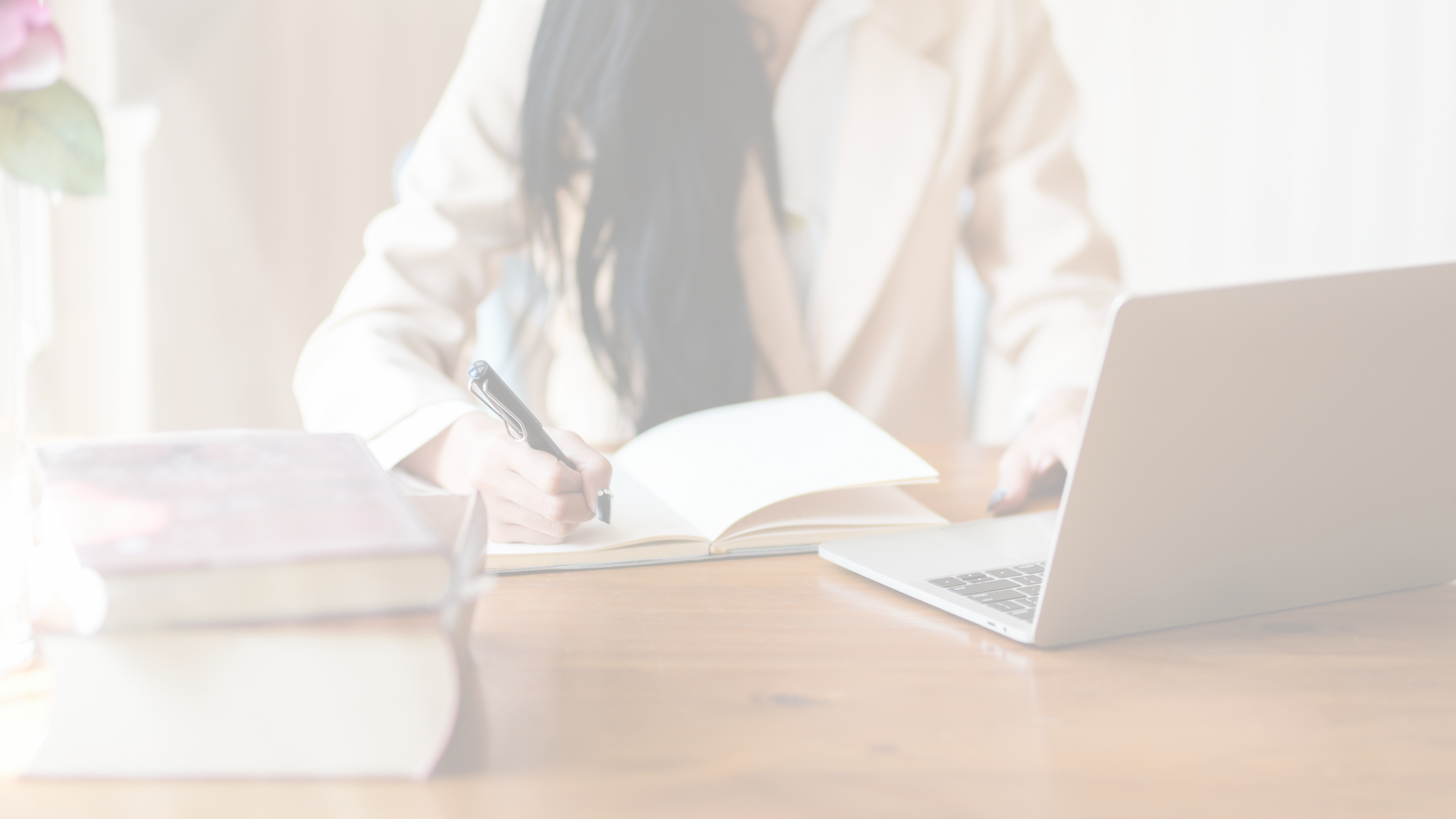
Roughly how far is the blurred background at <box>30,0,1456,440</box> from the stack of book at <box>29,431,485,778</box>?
1698 mm

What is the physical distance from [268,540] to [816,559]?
0.37 meters

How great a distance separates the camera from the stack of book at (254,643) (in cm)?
36

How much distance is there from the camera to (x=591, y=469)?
0.68 m

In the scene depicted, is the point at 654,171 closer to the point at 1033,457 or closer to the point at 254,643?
the point at 1033,457

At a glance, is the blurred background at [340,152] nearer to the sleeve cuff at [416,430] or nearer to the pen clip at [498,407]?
the sleeve cuff at [416,430]

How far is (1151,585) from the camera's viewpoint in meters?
0.53

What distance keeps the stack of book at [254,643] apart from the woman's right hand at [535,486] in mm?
260

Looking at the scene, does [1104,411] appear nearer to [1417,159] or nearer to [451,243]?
[451,243]

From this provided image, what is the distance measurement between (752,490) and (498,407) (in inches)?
6.6

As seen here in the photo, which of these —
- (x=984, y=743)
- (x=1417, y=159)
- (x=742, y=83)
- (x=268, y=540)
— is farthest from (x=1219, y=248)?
(x=268, y=540)

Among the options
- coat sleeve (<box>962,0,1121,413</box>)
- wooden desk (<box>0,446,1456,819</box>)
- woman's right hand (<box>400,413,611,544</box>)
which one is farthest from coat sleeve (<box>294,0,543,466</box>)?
coat sleeve (<box>962,0,1121,413</box>)

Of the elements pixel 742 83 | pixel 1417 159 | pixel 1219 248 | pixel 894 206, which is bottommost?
pixel 1219 248

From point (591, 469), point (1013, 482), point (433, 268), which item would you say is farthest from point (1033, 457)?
point (433, 268)

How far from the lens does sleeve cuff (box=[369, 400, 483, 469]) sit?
809mm
